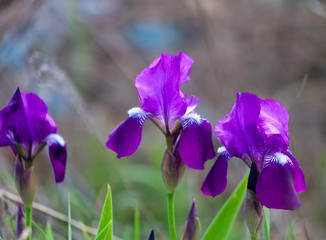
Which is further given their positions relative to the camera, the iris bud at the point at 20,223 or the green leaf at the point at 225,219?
the green leaf at the point at 225,219

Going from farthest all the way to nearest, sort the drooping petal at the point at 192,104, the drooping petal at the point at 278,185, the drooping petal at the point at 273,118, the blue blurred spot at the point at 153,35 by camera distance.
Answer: the blue blurred spot at the point at 153,35 → the drooping petal at the point at 192,104 → the drooping petal at the point at 273,118 → the drooping petal at the point at 278,185

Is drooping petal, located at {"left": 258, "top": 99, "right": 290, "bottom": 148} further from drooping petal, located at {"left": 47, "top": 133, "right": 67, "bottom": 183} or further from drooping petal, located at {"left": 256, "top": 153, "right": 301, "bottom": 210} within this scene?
drooping petal, located at {"left": 47, "top": 133, "right": 67, "bottom": 183}

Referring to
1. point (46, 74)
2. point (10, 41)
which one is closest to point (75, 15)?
point (10, 41)

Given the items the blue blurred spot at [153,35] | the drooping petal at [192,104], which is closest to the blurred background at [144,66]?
the blue blurred spot at [153,35]

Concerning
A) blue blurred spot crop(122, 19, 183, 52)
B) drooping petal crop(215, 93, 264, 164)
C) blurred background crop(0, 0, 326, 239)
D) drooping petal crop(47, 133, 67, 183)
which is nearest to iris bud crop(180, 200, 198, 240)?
drooping petal crop(215, 93, 264, 164)

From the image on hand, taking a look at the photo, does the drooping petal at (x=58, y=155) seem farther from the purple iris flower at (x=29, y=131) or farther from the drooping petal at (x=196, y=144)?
the drooping petal at (x=196, y=144)

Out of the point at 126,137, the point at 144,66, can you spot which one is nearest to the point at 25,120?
the point at 126,137
